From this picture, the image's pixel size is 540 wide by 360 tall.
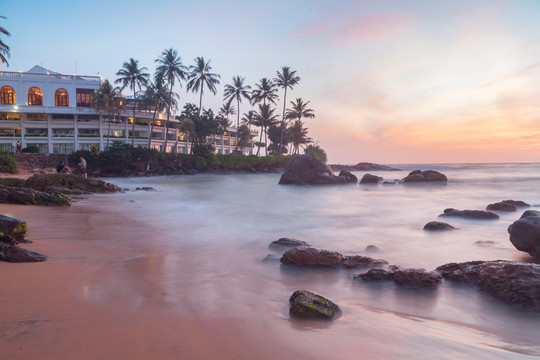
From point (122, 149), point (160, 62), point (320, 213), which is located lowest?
point (320, 213)

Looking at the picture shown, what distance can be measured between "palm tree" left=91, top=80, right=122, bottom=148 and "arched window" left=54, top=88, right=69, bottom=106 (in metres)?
10.3

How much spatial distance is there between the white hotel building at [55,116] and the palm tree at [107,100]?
6.66 ft

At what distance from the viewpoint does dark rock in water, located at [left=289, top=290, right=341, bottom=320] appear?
3545mm

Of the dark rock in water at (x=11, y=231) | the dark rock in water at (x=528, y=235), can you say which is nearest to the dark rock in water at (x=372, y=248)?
the dark rock in water at (x=528, y=235)

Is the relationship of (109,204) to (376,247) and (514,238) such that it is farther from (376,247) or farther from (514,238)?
(514,238)

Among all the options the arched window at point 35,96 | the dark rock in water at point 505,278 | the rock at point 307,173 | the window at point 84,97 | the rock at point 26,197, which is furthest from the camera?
the window at point 84,97

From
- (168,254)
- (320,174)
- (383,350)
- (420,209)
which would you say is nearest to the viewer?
(383,350)

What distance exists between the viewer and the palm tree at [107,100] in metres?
50.5

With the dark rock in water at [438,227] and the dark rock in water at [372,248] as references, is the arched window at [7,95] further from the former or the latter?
the dark rock in water at [438,227]

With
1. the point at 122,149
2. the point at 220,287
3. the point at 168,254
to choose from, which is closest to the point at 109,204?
the point at 168,254

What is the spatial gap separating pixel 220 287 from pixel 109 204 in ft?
35.2

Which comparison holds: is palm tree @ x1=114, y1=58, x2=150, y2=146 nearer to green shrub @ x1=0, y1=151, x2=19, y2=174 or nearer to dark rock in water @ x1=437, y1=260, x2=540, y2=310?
green shrub @ x1=0, y1=151, x2=19, y2=174

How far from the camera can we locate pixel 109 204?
13633 millimetres

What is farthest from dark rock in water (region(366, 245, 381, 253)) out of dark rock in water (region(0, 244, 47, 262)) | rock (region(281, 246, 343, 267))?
dark rock in water (region(0, 244, 47, 262))
